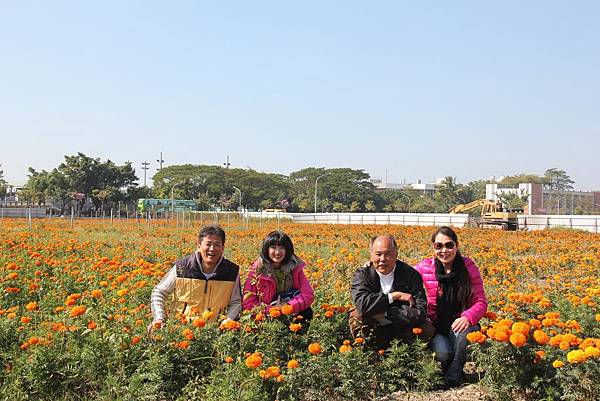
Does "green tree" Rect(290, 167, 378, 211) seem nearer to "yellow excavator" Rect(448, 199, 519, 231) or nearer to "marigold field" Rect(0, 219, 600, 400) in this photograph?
"yellow excavator" Rect(448, 199, 519, 231)

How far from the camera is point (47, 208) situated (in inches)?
2311

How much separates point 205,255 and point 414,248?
1070 cm

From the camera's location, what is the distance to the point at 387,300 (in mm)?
3994

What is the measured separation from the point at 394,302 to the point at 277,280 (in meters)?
0.90

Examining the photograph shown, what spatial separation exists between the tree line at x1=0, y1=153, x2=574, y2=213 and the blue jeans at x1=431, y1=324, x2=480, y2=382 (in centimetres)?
5527

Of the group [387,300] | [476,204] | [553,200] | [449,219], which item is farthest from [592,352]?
[553,200]

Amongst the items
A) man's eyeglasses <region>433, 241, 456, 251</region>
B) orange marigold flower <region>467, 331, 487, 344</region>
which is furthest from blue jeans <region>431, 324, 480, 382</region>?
orange marigold flower <region>467, 331, 487, 344</region>

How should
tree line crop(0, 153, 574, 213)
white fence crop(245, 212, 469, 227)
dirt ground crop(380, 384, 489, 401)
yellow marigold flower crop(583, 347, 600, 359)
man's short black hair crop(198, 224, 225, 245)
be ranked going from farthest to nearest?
1. tree line crop(0, 153, 574, 213)
2. white fence crop(245, 212, 469, 227)
3. man's short black hair crop(198, 224, 225, 245)
4. dirt ground crop(380, 384, 489, 401)
5. yellow marigold flower crop(583, 347, 600, 359)

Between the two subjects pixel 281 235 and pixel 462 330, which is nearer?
pixel 462 330

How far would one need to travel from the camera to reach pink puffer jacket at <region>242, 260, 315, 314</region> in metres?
4.21

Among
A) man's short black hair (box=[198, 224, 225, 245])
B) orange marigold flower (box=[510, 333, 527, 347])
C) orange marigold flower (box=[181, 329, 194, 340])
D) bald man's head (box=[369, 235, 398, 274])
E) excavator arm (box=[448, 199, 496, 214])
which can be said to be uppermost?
excavator arm (box=[448, 199, 496, 214])

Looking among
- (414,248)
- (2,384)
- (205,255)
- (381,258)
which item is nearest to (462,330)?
(381,258)

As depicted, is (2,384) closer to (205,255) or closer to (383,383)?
(205,255)

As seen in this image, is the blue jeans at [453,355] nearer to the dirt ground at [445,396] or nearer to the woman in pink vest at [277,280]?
the dirt ground at [445,396]
